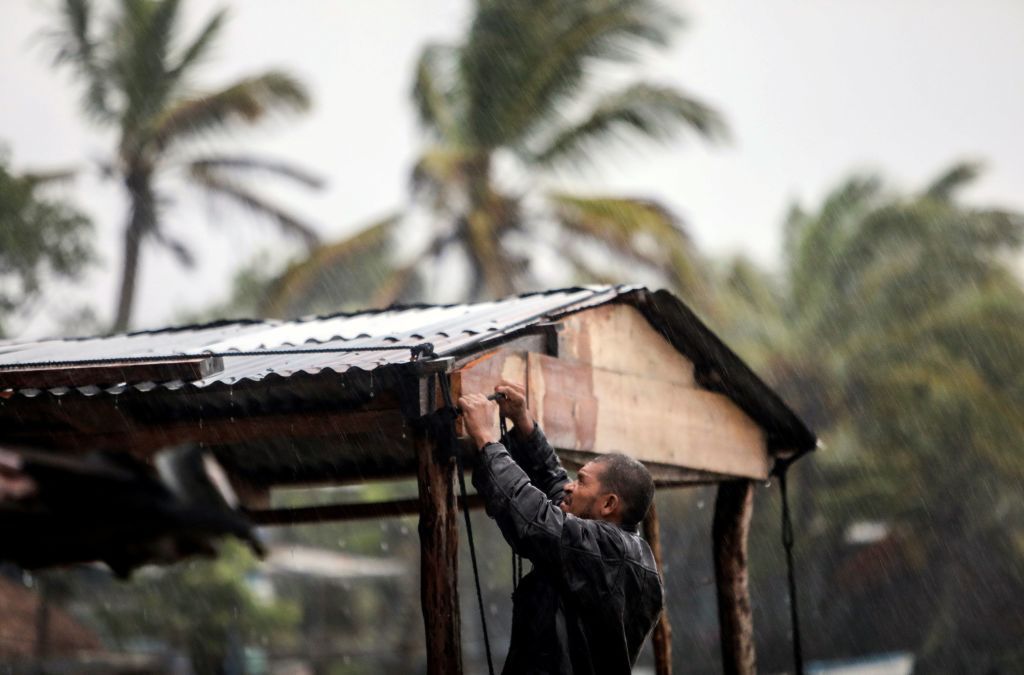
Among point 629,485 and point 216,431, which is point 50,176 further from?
point 629,485

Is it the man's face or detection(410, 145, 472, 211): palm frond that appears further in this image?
detection(410, 145, 472, 211): palm frond

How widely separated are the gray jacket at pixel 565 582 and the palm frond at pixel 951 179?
2137 cm

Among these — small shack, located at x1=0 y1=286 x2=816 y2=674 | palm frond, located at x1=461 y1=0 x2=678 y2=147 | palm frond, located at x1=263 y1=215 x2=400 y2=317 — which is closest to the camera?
small shack, located at x1=0 y1=286 x2=816 y2=674

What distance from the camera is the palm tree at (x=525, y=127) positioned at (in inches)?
627

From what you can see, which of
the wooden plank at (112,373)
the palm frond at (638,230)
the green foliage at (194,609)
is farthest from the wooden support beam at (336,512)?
the green foliage at (194,609)

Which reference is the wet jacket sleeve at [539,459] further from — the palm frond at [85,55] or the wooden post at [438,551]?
the palm frond at [85,55]

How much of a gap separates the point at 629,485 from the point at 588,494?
14 cm

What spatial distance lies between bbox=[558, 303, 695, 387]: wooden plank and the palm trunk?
13.7 meters

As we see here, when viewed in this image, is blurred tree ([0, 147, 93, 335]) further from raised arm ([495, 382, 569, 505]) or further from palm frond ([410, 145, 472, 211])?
raised arm ([495, 382, 569, 505])

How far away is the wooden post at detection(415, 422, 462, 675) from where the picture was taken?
4457 millimetres

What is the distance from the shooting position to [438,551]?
14.8ft

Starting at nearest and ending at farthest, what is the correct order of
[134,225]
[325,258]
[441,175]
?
[441,175] < [325,258] < [134,225]

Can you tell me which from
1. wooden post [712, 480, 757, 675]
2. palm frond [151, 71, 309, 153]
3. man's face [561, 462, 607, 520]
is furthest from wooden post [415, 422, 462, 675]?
palm frond [151, 71, 309, 153]

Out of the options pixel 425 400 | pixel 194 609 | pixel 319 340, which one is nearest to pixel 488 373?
pixel 425 400
